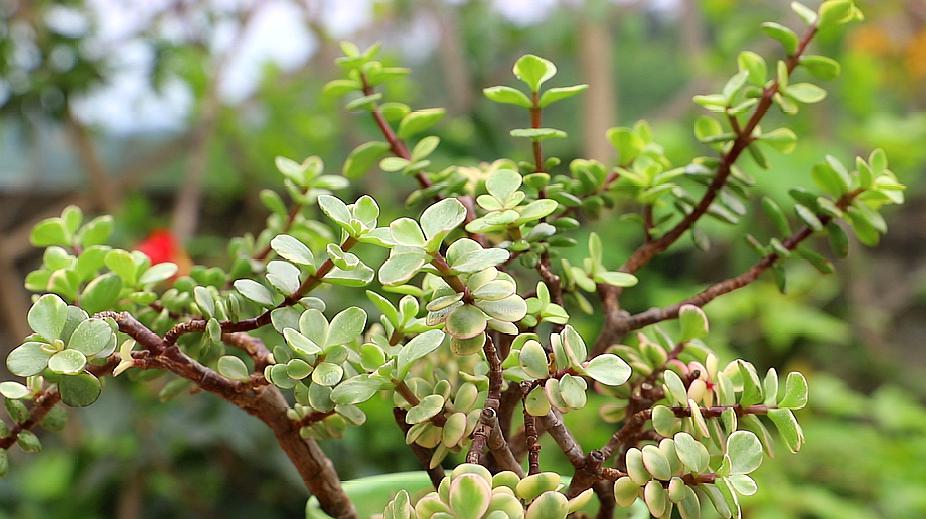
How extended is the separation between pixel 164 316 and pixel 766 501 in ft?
3.80

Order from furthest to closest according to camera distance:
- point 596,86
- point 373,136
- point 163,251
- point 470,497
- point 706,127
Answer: point 373,136
point 596,86
point 163,251
point 706,127
point 470,497

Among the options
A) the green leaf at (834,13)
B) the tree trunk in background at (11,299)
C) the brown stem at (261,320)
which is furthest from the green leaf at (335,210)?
the tree trunk in background at (11,299)

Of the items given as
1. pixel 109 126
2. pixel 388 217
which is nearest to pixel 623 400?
pixel 388 217

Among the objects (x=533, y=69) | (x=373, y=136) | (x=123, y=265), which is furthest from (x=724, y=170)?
(x=373, y=136)

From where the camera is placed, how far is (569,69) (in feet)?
7.40

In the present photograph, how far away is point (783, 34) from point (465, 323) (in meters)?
0.29

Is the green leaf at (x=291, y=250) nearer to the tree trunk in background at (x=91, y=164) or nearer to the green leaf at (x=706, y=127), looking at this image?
the green leaf at (x=706, y=127)

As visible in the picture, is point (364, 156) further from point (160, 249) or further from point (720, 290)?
point (160, 249)

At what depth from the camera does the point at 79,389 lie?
36cm

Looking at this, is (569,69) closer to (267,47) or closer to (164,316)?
(267,47)

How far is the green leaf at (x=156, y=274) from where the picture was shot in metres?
0.47

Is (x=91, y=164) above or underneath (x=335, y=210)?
underneath

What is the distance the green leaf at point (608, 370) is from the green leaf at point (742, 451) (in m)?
0.05

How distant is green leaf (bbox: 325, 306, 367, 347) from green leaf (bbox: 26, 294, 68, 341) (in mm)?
109
